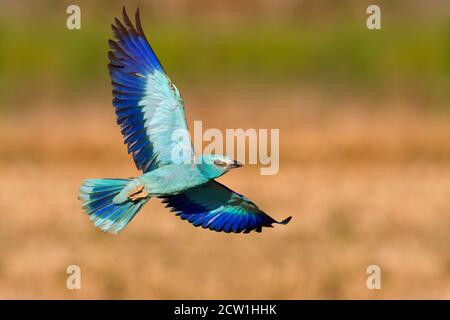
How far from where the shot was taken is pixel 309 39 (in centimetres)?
1895

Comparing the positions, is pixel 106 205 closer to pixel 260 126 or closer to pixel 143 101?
pixel 143 101

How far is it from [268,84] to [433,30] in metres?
2.65

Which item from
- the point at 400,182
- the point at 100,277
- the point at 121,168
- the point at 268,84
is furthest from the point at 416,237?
the point at 268,84

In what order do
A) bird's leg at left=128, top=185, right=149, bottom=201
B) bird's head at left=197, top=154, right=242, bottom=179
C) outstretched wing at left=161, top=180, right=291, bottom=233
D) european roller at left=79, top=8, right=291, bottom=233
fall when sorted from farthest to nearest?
1. outstretched wing at left=161, top=180, right=291, bottom=233
2. european roller at left=79, top=8, right=291, bottom=233
3. bird's leg at left=128, top=185, right=149, bottom=201
4. bird's head at left=197, top=154, right=242, bottom=179

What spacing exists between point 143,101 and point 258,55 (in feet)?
34.8

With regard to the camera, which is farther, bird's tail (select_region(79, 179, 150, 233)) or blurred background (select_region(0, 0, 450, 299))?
blurred background (select_region(0, 0, 450, 299))

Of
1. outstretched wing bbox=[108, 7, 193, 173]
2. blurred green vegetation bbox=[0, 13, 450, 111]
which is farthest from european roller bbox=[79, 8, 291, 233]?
blurred green vegetation bbox=[0, 13, 450, 111]

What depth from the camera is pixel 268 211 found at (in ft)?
43.7

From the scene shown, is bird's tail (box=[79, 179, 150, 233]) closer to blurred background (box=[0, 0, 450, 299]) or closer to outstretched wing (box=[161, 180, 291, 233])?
outstretched wing (box=[161, 180, 291, 233])

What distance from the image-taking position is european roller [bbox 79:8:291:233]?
762 cm

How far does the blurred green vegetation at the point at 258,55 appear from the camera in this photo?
18.1m

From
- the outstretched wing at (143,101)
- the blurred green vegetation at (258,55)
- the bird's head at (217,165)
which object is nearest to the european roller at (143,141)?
the outstretched wing at (143,101)

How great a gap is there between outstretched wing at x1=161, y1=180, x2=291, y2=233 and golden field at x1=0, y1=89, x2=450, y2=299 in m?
3.52

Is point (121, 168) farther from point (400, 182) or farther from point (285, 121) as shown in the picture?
point (400, 182)
